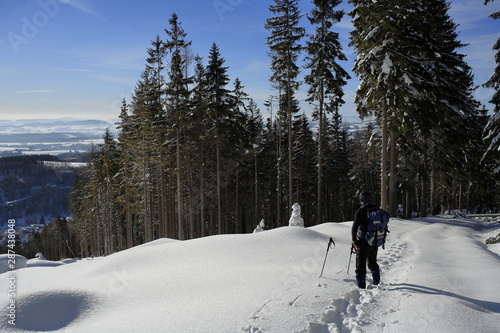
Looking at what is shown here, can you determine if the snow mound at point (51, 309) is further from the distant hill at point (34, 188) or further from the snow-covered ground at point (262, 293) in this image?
the distant hill at point (34, 188)

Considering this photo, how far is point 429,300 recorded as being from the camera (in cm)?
581

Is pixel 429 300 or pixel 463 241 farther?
pixel 463 241

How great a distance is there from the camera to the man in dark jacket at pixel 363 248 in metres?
6.58

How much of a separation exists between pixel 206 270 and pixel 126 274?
2273 millimetres

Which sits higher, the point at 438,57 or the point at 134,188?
the point at 438,57

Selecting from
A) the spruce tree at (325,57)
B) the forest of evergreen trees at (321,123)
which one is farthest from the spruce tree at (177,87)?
the spruce tree at (325,57)

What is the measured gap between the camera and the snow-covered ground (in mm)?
5117

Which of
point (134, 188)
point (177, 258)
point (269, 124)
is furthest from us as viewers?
point (269, 124)

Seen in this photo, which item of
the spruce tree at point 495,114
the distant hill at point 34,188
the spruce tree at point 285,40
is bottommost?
the distant hill at point 34,188

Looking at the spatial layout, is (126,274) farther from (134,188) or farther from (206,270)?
(134,188)

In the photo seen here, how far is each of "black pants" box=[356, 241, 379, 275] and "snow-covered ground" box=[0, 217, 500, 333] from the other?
1.37ft

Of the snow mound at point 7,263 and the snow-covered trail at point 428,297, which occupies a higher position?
the snow-covered trail at point 428,297

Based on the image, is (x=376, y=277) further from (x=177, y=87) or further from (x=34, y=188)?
(x=34, y=188)

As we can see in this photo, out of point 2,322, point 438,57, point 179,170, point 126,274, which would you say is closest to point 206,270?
point 126,274
